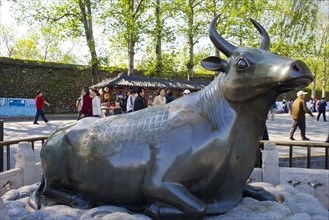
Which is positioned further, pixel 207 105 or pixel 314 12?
pixel 314 12

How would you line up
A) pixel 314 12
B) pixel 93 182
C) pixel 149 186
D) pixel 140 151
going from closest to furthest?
pixel 149 186, pixel 140 151, pixel 93 182, pixel 314 12

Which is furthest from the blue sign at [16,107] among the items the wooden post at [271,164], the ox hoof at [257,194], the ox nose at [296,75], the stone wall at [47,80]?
the ox nose at [296,75]

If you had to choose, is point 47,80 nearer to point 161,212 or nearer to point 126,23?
point 126,23

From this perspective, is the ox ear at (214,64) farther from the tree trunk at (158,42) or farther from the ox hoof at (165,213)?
the tree trunk at (158,42)

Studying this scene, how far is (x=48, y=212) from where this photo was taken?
255 centimetres

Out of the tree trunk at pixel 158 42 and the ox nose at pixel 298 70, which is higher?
the tree trunk at pixel 158 42

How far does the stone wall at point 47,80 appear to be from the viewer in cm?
2347

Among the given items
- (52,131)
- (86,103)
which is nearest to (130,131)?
(86,103)

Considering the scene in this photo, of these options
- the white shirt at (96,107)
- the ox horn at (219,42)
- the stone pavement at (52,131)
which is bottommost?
the stone pavement at (52,131)

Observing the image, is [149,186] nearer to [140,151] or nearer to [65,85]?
[140,151]

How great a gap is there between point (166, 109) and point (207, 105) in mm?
363

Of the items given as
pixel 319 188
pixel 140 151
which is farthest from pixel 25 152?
pixel 319 188

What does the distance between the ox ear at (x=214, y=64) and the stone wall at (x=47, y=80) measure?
22.3 metres

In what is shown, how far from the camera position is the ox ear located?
2.40 m
